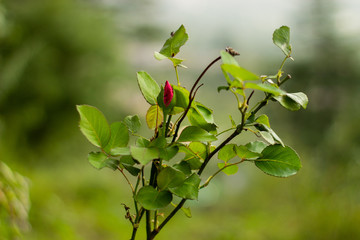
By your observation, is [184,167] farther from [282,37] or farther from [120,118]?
[120,118]

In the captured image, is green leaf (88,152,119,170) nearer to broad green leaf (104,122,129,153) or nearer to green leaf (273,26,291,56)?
broad green leaf (104,122,129,153)

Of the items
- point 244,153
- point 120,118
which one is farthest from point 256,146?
point 120,118

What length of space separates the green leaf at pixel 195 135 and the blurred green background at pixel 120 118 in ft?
0.95

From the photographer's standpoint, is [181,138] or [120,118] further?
[120,118]

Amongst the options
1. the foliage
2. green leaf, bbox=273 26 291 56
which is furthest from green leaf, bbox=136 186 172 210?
green leaf, bbox=273 26 291 56

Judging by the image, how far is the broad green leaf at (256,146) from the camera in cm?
24

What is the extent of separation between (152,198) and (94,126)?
0.06 meters

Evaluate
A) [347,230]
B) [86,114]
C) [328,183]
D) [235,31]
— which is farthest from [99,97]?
[235,31]

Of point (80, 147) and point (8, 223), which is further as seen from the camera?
point (80, 147)

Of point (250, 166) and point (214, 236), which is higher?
point (250, 166)

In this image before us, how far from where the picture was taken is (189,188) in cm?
21

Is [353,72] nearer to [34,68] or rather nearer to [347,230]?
[347,230]

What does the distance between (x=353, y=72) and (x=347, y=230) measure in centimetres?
215

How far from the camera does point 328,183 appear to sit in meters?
1.77
